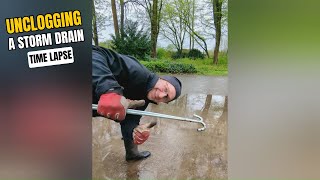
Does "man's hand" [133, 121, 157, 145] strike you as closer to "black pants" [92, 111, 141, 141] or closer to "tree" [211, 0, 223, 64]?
"black pants" [92, 111, 141, 141]

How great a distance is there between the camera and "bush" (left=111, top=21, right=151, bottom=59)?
8.82 feet

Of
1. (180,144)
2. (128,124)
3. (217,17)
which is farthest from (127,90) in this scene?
(217,17)

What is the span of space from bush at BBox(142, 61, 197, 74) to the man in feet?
0.15

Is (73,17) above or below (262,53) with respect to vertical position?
above

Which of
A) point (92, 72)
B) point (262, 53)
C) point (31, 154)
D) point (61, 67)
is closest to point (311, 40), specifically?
point (262, 53)

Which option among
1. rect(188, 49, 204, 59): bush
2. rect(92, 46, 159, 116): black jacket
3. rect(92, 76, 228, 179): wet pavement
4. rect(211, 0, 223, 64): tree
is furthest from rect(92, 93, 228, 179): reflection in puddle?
rect(211, 0, 223, 64): tree

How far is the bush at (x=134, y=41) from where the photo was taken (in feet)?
8.82

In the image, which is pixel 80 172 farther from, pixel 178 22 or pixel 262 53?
pixel 262 53

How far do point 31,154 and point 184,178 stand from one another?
133 centimetres

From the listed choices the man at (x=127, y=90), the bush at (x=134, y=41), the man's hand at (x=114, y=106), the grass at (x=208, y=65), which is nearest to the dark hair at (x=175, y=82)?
the man at (x=127, y=90)

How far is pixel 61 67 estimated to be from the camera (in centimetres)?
272

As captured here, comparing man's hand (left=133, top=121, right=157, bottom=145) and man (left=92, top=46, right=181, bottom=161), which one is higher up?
man (left=92, top=46, right=181, bottom=161)

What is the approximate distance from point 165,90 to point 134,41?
0.49m

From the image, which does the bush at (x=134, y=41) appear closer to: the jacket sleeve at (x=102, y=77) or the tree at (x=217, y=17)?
the jacket sleeve at (x=102, y=77)
